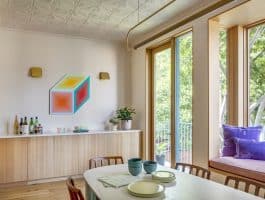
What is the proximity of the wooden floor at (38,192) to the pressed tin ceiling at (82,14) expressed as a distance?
105 inches

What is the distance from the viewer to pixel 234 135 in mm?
3160

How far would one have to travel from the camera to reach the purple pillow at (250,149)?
291 centimetres

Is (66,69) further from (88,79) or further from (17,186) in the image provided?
(17,186)

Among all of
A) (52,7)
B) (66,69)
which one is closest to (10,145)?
(66,69)

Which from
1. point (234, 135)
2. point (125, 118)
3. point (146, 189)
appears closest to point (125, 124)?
point (125, 118)

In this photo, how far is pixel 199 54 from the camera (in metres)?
3.42

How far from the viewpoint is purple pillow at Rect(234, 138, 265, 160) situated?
2.91 m

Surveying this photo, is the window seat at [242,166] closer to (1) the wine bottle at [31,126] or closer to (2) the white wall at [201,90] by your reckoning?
(2) the white wall at [201,90]

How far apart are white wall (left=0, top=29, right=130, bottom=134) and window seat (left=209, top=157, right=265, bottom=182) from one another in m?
2.68

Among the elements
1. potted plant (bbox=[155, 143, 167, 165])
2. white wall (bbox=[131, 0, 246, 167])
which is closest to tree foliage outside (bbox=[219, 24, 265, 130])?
white wall (bbox=[131, 0, 246, 167])

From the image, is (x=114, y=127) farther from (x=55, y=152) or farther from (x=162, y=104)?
(x=55, y=152)

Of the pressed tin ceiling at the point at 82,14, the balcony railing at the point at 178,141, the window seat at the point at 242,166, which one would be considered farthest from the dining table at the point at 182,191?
the pressed tin ceiling at the point at 82,14

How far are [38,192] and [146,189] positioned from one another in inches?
106

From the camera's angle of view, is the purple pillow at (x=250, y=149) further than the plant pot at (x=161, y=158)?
No
